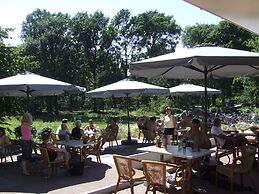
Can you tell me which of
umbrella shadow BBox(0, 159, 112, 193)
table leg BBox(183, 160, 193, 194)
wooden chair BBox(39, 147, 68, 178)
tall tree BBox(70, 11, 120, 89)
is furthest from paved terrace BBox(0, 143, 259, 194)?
tall tree BBox(70, 11, 120, 89)

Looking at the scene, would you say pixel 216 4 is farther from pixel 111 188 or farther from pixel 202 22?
pixel 202 22

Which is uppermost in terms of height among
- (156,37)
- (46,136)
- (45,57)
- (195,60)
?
(156,37)

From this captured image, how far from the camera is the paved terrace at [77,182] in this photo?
724cm

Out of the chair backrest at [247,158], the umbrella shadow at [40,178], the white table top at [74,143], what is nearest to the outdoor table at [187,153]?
the chair backrest at [247,158]

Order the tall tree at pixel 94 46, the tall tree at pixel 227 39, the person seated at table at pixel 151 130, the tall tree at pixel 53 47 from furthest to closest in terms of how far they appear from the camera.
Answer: the tall tree at pixel 94 46 < the tall tree at pixel 53 47 < the tall tree at pixel 227 39 < the person seated at table at pixel 151 130

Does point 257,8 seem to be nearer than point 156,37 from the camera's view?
Yes

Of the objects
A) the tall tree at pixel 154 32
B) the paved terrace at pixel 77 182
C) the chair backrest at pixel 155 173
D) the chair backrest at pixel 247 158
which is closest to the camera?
the chair backrest at pixel 155 173

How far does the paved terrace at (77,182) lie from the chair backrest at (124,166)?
66cm

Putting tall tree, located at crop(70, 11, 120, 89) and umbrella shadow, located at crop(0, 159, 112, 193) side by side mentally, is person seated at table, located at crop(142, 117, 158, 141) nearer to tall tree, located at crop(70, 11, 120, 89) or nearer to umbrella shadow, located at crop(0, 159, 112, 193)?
umbrella shadow, located at crop(0, 159, 112, 193)

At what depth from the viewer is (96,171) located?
9195 millimetres

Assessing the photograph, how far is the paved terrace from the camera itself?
7243 millimetres

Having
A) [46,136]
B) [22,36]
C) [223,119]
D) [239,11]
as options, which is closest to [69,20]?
[22,36]

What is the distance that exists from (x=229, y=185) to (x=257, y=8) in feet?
12.8

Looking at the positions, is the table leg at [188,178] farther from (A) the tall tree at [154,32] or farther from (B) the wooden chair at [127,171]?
(A) the tall tree at [154,32]
